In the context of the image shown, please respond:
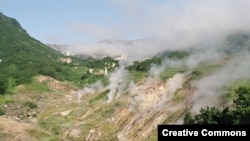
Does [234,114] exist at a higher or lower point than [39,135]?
higher

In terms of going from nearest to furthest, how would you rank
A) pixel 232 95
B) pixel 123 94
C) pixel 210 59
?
pixel 232 95
pixel 123 94
pixel 210 59

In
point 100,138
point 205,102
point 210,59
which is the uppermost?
point 210,59

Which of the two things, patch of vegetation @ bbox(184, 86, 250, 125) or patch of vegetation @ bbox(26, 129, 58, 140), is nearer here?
patch of vegetation @ bbox(184, 86, 250, 125)

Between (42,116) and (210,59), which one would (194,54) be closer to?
(210,59)

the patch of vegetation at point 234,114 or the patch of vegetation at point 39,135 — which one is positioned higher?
the patch of vegetation at point 234,114

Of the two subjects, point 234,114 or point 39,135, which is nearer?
point 234,114

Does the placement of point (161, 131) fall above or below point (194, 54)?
below

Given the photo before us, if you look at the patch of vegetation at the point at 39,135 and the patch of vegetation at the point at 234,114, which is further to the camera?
the patch of vegetation at the point at 39,135

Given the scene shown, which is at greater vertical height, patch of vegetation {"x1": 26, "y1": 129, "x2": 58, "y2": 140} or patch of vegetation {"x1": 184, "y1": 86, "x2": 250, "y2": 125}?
patch of vegetation {"x1": 184, "y1": 86, "x2": 250, "y2": 125}

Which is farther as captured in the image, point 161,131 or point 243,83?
point 243,83

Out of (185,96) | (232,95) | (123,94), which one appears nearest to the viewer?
(232,95)

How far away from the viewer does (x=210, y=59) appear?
158 m

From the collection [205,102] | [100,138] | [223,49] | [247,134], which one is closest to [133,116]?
[100,138]

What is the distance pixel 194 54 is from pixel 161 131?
14982 centimetres
